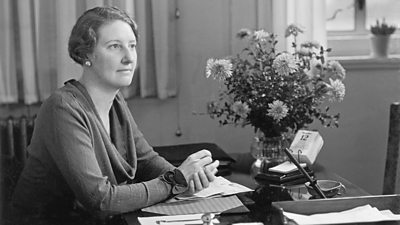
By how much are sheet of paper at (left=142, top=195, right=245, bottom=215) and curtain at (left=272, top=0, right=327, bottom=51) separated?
1.32 m

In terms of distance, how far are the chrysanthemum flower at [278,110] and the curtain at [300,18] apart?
0.93 m

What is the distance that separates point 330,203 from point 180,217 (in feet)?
1.27

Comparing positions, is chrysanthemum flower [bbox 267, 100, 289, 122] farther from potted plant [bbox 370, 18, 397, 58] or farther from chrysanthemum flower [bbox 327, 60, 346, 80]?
potted plant [bbox 370, 18, 397, 58]

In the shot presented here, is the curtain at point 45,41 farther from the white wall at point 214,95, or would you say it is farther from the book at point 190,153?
the book at point 190,153

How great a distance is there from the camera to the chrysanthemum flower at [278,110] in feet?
7.94

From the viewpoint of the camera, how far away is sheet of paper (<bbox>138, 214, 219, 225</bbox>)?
1.91 meters

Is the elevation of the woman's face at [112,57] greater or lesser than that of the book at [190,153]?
greater

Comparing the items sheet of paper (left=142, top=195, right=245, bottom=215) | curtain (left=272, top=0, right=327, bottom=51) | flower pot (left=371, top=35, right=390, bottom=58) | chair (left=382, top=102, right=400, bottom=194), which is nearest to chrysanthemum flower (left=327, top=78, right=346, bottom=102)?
chair (left=382, top=102, right=400, bottom=194)

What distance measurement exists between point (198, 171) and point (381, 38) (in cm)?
162

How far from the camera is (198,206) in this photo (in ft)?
6.89

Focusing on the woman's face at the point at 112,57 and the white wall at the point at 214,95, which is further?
the white wall at the point at 214,95

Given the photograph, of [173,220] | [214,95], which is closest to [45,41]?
[214,95]

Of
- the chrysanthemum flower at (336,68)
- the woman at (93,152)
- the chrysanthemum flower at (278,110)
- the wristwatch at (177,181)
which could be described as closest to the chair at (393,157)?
the chrysanthemum flower at (336,68)

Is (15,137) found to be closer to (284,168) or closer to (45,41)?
(45,41)
